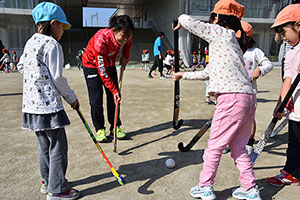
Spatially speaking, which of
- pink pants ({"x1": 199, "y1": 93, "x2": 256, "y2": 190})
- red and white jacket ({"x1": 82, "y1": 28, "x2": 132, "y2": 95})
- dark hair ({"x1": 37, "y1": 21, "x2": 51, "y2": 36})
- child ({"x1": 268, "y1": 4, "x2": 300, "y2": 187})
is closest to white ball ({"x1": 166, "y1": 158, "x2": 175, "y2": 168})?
pink pants ({"x1": 199, "y1": 93, "x2": 256, "y2": 190})

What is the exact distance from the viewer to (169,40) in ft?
87.9

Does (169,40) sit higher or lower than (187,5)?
lower

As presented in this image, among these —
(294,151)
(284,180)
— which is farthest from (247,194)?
(294,151)

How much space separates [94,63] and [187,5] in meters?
21.1

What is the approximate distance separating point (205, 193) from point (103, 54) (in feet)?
7.29

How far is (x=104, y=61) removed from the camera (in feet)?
11.6

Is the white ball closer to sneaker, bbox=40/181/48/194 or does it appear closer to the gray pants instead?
the gray pants

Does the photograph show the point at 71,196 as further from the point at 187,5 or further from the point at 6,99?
the point at 187,5

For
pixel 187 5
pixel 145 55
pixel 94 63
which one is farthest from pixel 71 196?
pixel 187 5

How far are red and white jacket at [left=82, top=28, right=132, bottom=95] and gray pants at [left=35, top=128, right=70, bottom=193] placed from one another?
3.96 ft

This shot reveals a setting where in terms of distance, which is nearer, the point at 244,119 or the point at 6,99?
the point at 244,119

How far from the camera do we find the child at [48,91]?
2191 millimetres

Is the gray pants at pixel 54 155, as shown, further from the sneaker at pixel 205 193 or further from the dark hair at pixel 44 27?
the sneaker at pixel 205 193

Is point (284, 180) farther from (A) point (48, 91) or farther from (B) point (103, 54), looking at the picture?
(B) point (103, 54)
